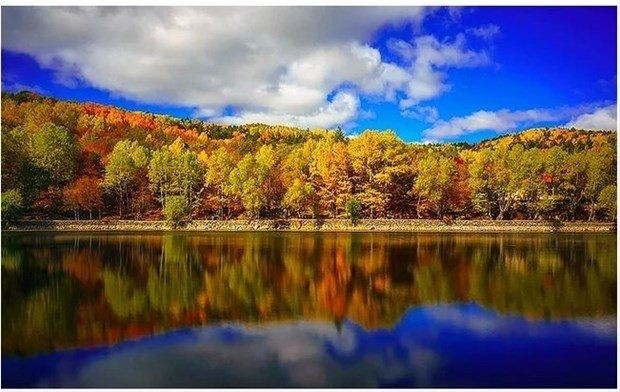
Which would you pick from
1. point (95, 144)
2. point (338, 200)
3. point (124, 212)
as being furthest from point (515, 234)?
point (95, 144)

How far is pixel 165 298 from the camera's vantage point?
16922 mm

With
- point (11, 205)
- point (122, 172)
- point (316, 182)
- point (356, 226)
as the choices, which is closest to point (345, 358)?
point (356, 226)

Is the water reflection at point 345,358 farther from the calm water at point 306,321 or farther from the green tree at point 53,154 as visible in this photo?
the green tree at point 53,154

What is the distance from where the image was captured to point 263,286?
1877 centimetres

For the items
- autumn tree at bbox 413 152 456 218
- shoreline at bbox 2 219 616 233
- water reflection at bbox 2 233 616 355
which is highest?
autumn tree at bbox 413 152 456 218

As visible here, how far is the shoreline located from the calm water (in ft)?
69.7

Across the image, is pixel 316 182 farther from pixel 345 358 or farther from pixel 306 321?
pixel 345 358

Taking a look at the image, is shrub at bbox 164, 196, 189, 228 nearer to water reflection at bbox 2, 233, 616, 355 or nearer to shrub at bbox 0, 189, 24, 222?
shrub at bbox 0, 189, 24, 222

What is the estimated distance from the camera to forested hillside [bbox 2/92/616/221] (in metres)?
51.6

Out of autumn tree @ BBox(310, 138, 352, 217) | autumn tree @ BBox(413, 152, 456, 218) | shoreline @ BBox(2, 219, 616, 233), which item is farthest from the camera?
autumn tree @ BBox(310, 138, 352, 217)

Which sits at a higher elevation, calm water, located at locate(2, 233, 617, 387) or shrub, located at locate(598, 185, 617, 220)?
shrub, located at locate(598, 185, 617, 220)

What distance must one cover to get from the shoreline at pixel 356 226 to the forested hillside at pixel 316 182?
6.27ft

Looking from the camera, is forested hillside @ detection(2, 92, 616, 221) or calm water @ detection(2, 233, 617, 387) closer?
calm water @ detection(2, 233, 617, 387)

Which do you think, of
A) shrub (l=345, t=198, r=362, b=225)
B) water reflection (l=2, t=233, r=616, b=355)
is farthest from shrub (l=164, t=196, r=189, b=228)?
water reflection (l=2, t=233, r=616, b=355)
